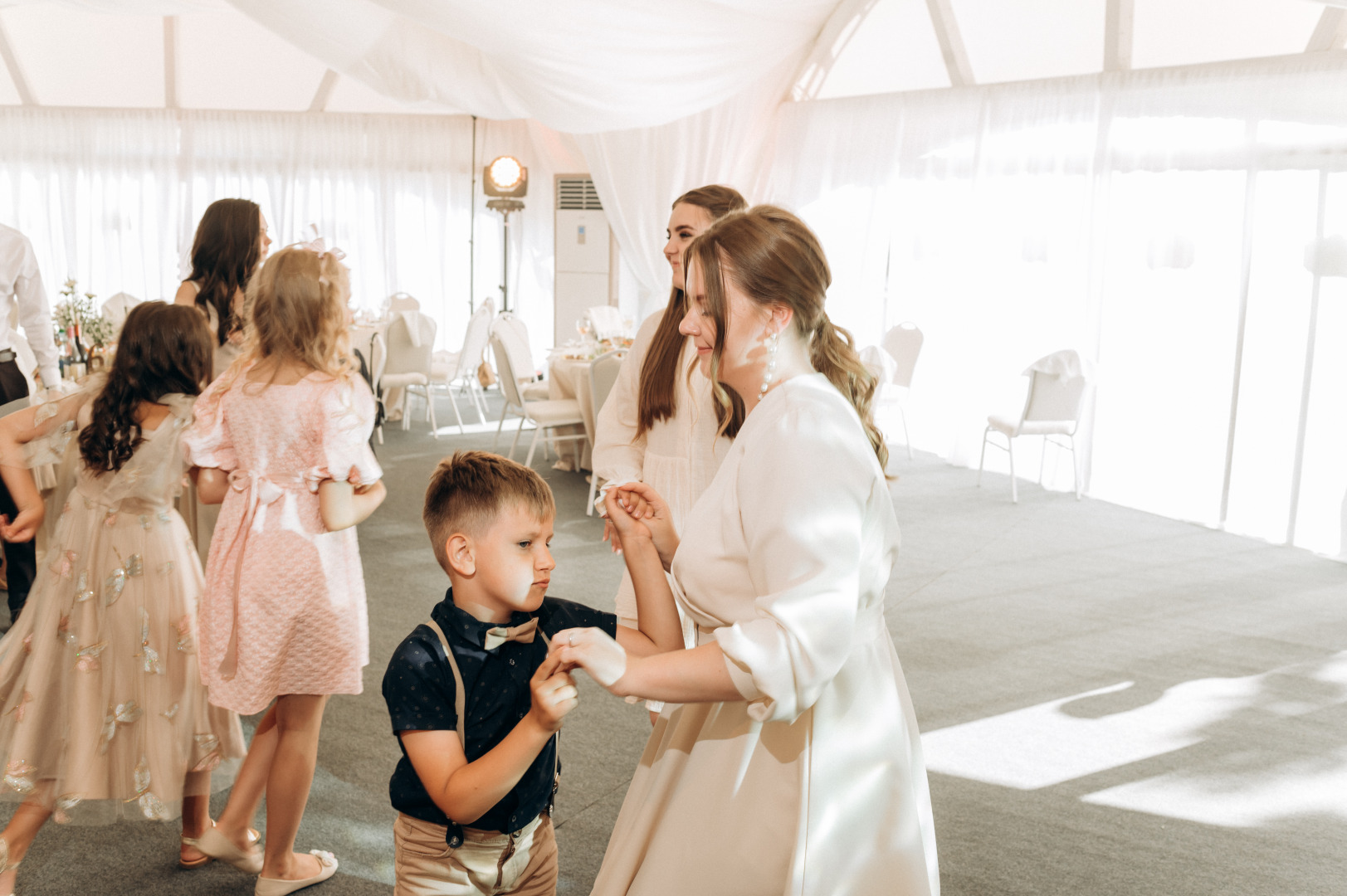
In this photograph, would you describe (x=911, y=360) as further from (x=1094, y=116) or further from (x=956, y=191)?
(x=1094, y=116)

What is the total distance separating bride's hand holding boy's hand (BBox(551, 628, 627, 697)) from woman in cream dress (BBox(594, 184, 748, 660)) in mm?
1006

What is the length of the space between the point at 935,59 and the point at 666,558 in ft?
26.4

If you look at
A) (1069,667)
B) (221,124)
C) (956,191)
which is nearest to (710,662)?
(1069,667)

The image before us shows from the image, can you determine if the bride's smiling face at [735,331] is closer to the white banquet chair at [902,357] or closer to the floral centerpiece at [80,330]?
the floral centerpiece at [80,330]

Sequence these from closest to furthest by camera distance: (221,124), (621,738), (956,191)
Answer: (621,738)
(956,191)
(221,124)

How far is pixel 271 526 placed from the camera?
91.0 inches

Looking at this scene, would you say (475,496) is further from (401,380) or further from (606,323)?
(606,323)

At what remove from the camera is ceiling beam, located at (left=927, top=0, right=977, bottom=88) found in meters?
8.30

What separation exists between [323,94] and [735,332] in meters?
11.9

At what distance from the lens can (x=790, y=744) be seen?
4.30 ft

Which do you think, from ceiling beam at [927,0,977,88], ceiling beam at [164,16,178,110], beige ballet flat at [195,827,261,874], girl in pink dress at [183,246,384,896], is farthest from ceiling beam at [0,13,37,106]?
beige ballet flat at [195,827,261,874]

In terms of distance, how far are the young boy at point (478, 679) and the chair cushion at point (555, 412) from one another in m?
5.21

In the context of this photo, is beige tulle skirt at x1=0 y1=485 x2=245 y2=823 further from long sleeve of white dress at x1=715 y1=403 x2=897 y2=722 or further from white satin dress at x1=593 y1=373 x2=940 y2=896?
long sleeve of white dress at x1=715 y1=403 x2=897 y2=722

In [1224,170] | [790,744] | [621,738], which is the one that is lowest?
[621,738]
